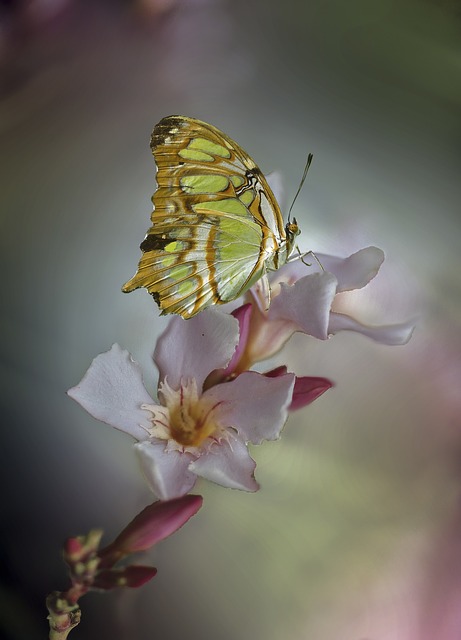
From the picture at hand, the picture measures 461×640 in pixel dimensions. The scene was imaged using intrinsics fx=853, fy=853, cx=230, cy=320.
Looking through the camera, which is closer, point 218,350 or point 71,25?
point 218,350

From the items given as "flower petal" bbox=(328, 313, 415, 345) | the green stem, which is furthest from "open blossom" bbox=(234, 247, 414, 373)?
the green stem

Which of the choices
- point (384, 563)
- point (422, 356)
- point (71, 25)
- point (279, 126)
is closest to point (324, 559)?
point (384, 563)

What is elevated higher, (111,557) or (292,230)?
(292,230)

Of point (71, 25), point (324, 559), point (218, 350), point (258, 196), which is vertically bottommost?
point (324, 559)

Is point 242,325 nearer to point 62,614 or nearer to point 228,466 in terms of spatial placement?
point 228,466

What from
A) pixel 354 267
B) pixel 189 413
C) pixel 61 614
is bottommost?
pixel 61 614

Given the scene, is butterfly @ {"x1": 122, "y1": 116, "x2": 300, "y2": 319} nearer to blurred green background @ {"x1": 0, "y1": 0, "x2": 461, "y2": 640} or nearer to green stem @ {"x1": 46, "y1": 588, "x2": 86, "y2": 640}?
blurred green background @ {"x1": 0, "y1": 0, "x2": 461, "y2": 640}

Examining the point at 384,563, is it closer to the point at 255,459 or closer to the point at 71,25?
the point at 255,459

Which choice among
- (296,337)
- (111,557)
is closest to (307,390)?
(296,337)
